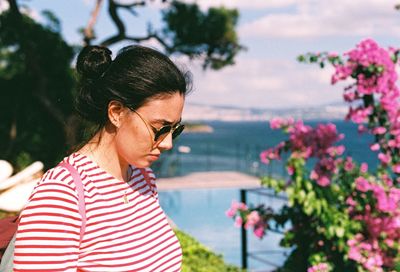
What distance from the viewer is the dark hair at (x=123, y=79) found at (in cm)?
150

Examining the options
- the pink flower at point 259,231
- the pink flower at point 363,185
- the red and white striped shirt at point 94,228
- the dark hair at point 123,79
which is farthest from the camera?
the pink flower at point 259,231

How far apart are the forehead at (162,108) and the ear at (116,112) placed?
54mm

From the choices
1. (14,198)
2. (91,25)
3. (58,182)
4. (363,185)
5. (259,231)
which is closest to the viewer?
(58,182)

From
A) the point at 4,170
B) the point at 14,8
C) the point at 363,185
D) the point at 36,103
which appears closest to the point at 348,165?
the point at 363,185

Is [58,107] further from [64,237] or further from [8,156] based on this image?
[64,237]

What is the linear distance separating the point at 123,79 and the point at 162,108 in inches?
4.8

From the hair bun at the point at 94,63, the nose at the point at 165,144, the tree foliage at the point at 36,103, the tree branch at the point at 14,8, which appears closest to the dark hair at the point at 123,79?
the hair bun at the point at 94,63

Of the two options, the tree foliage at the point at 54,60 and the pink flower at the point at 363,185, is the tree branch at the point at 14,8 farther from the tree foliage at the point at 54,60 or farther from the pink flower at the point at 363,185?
the pink flower at the point at 363,185

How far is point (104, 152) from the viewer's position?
5.21 ft

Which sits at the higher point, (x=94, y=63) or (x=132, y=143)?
(x=94, y=63)

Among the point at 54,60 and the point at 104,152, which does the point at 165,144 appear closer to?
the point at 104,152

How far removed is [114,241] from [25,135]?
14161mm

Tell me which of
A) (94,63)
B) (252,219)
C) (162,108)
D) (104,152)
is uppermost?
(94,63)

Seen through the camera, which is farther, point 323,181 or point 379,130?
point 379,130
